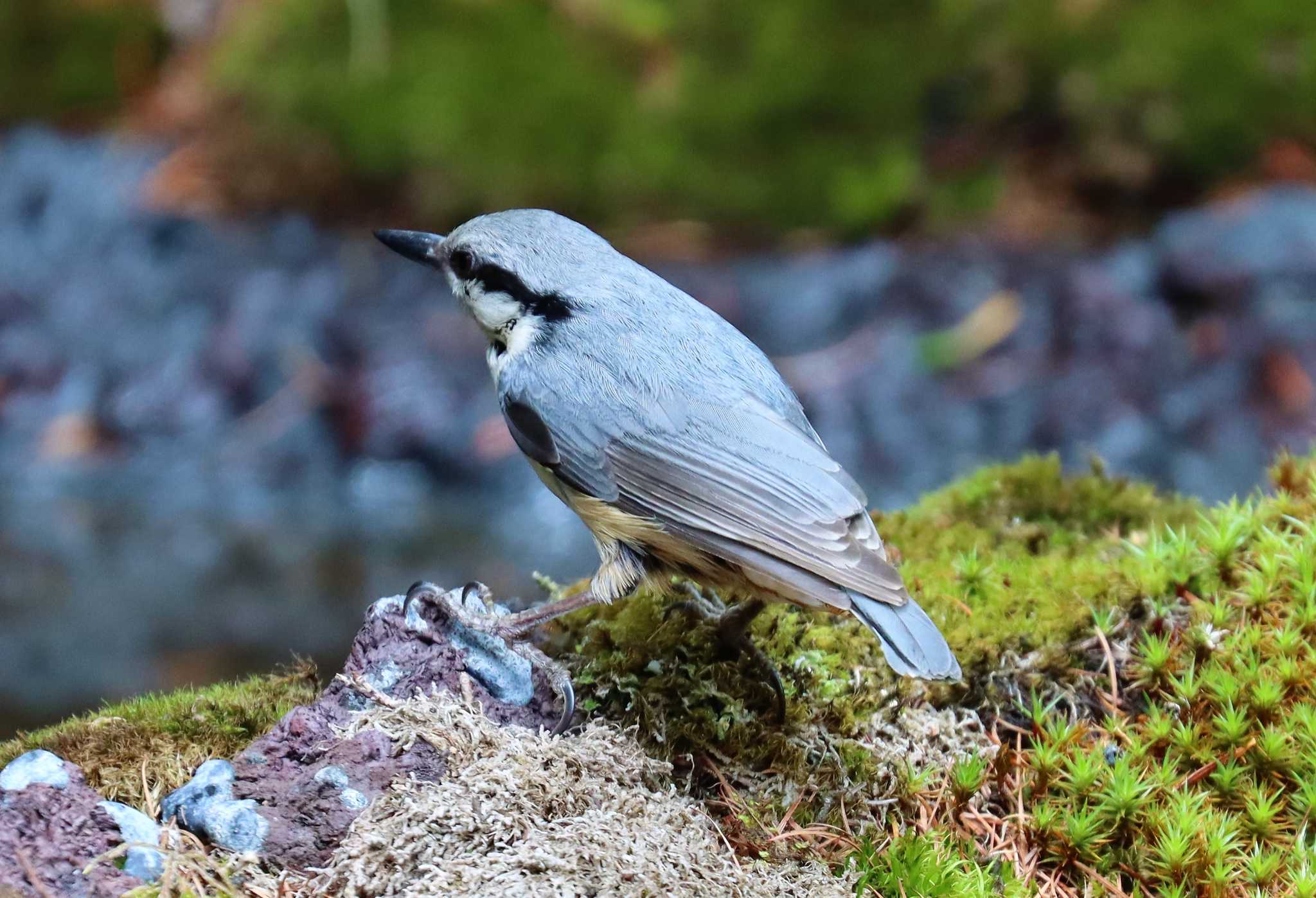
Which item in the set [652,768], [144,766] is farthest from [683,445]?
[144,766]

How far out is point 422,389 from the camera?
7566mm

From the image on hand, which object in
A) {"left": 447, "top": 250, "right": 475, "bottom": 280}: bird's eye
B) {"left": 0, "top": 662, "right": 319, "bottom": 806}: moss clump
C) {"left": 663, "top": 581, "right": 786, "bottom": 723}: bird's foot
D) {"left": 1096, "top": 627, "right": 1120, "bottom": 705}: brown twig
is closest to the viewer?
{"left": 0, "top": 662, "right": 319, "bottom": 806}: moss clump

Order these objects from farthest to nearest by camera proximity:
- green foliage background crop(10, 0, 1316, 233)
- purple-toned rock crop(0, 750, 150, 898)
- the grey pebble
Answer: green foliage background crop(10, 0, 1316, 233)
the grey pebble
purple-toned rock crop(0, 750, 150, 898)

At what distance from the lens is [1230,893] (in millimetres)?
2332

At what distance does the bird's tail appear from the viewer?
241 centimetres

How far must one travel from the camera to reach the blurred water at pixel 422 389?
22.3 feet

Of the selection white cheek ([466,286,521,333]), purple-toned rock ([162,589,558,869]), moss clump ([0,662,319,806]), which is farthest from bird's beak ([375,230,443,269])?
moss clump ([0,662,319,806])

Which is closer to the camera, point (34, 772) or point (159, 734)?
point (34, 772)

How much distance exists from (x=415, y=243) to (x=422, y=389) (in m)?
4.28

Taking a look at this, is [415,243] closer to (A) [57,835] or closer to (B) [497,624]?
(B) [497,624]

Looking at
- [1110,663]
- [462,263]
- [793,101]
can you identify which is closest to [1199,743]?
[1110,663]

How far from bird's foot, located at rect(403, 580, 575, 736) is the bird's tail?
26.5 inches

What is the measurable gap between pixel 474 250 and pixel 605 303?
40 cm

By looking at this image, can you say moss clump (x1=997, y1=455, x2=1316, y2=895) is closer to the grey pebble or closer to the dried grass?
the dried grass
